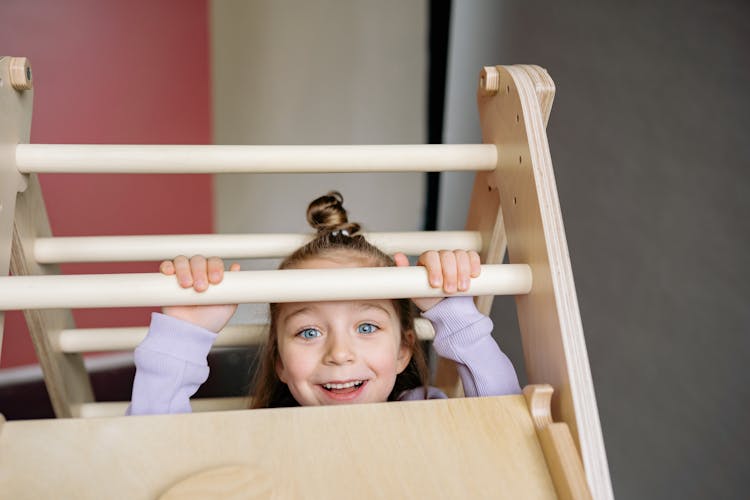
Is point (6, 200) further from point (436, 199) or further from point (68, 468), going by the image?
point (436, 199)

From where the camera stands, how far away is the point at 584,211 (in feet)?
4.04

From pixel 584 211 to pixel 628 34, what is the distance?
29 centimetres

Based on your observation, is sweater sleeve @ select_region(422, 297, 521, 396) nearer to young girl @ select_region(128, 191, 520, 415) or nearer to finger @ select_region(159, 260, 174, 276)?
young girl @ select_region(128, 191, 520, 415)

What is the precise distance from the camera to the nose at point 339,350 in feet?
2.61

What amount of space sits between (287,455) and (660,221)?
2.26ft

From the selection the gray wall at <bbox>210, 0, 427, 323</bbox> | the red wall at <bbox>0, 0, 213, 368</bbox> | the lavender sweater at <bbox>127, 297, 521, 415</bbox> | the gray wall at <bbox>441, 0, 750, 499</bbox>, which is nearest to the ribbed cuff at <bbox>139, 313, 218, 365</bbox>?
the lavender sweater at <bbox>127, 297, 521, 415</bbox>

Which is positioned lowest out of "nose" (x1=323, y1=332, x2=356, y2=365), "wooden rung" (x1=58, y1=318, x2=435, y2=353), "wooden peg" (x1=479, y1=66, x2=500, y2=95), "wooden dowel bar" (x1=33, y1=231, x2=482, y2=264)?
"wooden rung" (x1=58, y1=318, x2=435, y2=353)

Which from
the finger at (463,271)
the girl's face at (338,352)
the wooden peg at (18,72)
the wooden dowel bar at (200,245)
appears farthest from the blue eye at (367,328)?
the wooden peg at (18,72)

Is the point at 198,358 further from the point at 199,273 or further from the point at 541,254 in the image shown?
the point at 541,254

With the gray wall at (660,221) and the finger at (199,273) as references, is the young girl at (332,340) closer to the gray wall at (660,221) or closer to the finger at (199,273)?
the finger at (199,273)

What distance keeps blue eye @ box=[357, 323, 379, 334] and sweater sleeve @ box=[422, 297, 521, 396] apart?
0.24ft

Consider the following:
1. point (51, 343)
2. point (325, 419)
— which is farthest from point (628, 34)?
point (51, 343)

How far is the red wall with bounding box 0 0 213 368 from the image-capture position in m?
1.77

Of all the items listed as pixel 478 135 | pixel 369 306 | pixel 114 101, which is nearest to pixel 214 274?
pixel 369 306
